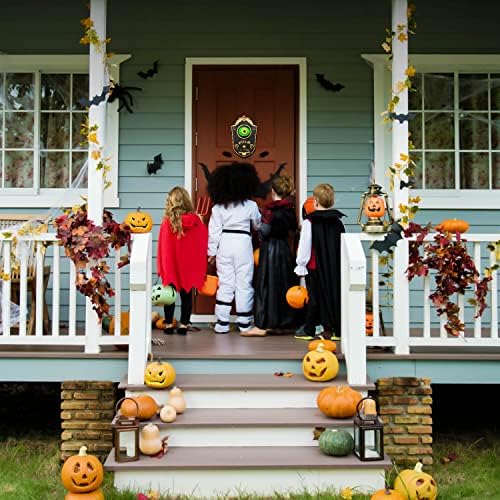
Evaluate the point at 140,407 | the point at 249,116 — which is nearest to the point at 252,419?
the point at 140,407

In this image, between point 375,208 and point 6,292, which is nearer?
point 6,292

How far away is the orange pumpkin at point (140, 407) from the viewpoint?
4.88 m

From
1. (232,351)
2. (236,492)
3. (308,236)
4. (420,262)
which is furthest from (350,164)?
(236,492)

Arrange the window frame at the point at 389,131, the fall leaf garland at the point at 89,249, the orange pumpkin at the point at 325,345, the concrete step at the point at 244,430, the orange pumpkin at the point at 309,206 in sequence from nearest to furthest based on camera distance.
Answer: the concrete step at the point at 244,430, the fall leaf garland at the point at 89,249, the orange pumpkin at the point at 325,345, the orange pumpkin at the point at 309,206, the window frame at the point at 389,131

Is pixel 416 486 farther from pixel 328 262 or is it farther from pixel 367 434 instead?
pixel 328 262

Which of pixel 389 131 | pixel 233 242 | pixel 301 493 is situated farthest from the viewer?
pixel 389 131

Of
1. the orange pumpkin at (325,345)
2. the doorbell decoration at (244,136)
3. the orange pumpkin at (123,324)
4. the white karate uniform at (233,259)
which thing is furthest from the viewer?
the doorbell decoration at (244,136)

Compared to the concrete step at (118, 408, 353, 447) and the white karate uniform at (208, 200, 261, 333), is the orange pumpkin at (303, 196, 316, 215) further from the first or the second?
the concrete step at (118, 408, 353, 447)

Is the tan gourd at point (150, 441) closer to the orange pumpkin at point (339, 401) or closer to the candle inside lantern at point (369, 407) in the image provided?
the orange pumpkin at point (339, 401)

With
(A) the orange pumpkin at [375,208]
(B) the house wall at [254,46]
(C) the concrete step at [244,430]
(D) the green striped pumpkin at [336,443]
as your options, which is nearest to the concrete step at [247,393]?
(C) the concrete step at [244,430]

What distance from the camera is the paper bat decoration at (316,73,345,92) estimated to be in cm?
743

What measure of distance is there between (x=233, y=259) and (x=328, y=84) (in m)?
1.99

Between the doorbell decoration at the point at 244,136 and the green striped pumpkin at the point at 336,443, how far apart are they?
3.45 metres

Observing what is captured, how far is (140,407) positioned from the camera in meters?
4.98
